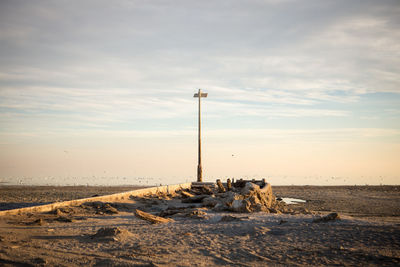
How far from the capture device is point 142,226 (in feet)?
33.6

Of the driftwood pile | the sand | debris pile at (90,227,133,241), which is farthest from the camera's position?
the driftwood pile

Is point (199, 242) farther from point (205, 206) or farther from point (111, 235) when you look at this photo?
point (205, 206)

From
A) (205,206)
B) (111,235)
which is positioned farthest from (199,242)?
(205,206)

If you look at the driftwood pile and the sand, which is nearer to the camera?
the sand

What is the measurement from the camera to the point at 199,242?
814 cm

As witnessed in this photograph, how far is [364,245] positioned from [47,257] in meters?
6.58

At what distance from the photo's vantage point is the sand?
21.8 feet

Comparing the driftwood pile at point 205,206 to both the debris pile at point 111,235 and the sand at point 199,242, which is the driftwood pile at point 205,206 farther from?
the debris pile at point 111,235

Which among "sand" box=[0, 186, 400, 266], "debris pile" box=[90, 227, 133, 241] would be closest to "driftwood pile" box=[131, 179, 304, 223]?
"sand" box=[0, 186, 400, 266]

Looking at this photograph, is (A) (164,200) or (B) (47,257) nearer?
(B) (47,257)

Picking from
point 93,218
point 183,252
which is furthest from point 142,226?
point 183,252

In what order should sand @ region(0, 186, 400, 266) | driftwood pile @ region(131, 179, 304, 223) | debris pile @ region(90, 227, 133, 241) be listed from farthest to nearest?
driftwood pile @ region(131, 179, 304, 223) → debris pile @ region(90, 227, 133, 241) → sand @ region(0, 186, 400, 266)

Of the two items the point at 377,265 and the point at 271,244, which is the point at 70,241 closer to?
the point at 271,244

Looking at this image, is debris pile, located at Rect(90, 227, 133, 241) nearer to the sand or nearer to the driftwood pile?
the sand
